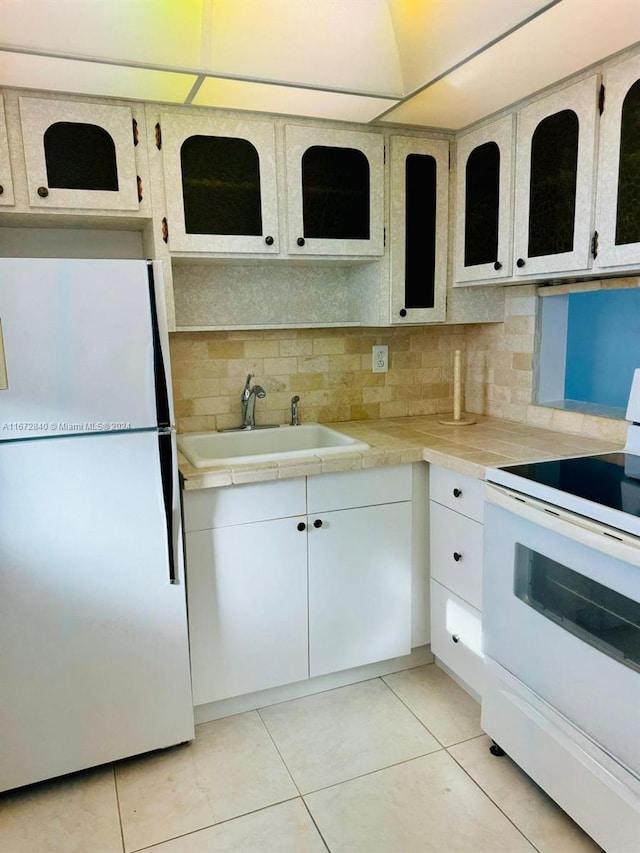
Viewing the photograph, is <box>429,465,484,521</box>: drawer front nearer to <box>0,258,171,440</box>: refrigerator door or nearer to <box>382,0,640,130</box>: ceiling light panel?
<box>0,258,171,440</box>: refrigerator door

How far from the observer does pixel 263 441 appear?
252 cm

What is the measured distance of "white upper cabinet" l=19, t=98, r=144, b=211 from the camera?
1838 millimetres

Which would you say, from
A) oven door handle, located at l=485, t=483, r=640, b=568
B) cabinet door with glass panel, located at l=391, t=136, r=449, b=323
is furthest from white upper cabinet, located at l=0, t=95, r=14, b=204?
oven door handle, located at l=485, t=483, r=640, b=568

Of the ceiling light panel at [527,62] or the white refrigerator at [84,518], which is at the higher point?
the ceiling light panel at [527,62]

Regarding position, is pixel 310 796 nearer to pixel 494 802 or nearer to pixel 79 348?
pixel 494 802

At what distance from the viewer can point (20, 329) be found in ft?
5.12

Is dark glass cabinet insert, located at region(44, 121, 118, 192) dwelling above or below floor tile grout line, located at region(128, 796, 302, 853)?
above

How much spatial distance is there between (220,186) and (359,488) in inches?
47.3

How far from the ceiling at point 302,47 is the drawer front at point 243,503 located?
1292mm

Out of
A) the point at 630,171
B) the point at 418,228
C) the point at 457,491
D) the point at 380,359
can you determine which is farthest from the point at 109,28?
the point at 457,491

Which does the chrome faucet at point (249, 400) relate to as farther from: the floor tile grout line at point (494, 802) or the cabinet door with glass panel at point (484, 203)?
the floor tile grout line at point (494, 802)

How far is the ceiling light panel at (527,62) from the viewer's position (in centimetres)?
151

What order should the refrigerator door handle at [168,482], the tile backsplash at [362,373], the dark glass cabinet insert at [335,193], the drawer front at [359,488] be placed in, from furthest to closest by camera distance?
the tile backsplash at [362,373], the dark glass cabinet insert at [335,193], the drawer front at [359,488], the refrigerator door handle at [168,482]

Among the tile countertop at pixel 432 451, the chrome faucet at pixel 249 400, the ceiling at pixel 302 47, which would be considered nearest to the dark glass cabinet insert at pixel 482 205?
the ceiling at pixel 302 47
